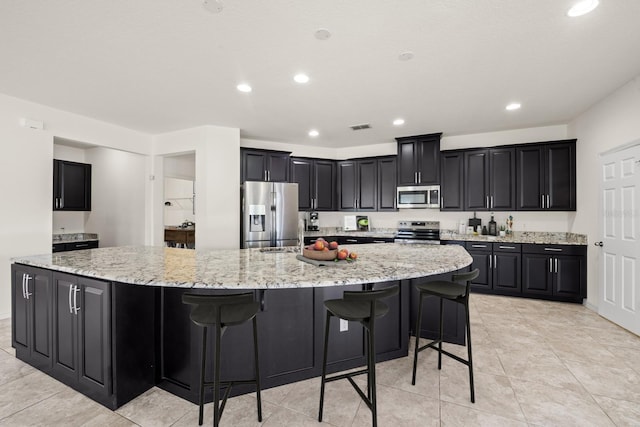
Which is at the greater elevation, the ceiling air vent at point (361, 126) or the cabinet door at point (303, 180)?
the ceiling air vent at point (361, 126)

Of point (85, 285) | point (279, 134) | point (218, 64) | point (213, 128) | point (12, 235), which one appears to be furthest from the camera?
point (279, 134)

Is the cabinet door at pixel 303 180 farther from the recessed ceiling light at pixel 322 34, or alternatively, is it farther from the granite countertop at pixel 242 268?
the recessed ceiling light at pixel 322 34

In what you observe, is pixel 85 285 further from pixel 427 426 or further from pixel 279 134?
pixel 279 134

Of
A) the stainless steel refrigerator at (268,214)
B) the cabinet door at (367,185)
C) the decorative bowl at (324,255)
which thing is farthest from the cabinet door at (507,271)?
the decorative bowl at (324,255)

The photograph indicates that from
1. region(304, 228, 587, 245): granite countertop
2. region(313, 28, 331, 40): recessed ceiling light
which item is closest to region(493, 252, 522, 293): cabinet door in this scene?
region(304, 228, 587, 245): granite countertop

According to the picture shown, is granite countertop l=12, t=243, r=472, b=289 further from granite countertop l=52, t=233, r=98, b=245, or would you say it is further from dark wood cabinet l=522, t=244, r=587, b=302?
granite countertop l=52, t=233, r=98, b=245

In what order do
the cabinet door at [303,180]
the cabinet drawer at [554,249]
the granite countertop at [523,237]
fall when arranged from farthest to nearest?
the cabinet door at [303,180]
the granite countertop at [523,237]
the cabinet drawer at [554,249]

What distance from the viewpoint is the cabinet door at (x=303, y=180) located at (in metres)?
5.77

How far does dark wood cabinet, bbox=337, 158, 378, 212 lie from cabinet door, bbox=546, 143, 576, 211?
8.91ft

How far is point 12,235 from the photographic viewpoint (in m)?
3.59

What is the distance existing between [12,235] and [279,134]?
12.6 ft

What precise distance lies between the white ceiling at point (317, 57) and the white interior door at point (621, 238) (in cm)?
93

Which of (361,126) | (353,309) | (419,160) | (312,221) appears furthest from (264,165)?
(353,309)

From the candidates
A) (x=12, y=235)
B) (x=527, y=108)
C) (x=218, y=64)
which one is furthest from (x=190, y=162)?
(x=527, y=108)
